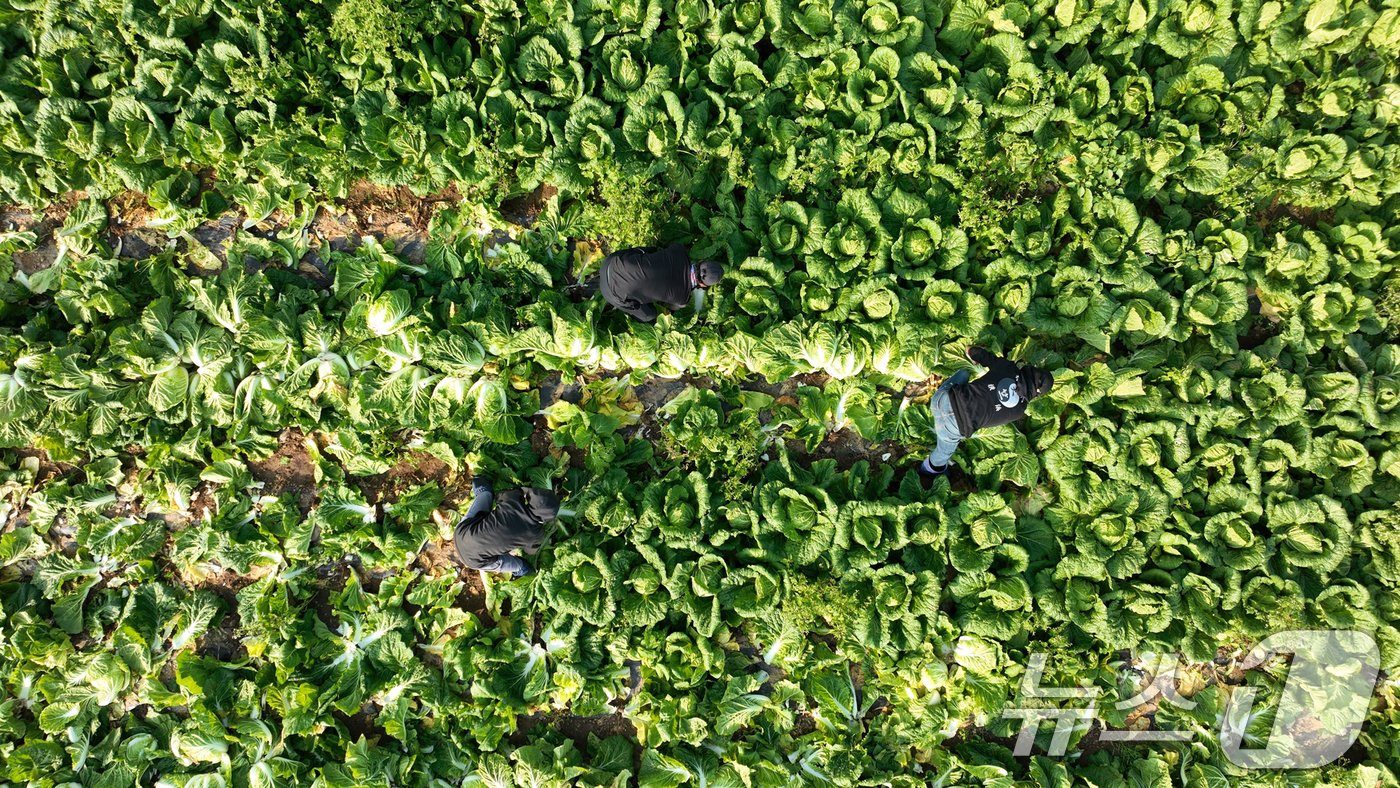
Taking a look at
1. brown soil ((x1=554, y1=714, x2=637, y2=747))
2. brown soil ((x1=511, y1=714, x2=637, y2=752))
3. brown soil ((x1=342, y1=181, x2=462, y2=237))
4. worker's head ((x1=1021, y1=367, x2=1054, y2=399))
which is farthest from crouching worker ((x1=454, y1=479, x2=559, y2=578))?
worker's head ((x1=1021, y1=367, x2=1054, y2=399))

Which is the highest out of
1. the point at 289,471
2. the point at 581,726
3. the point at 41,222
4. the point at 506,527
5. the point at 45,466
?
the point at 41,222

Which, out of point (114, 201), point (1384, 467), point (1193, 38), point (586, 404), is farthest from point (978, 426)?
point (114, 201)

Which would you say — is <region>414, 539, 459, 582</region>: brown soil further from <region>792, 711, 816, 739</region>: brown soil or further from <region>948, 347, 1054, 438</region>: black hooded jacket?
<region>948, 347, 1054, 438</region>: black hooded jacket

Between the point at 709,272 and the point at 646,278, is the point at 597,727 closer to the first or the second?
the point at 646,278

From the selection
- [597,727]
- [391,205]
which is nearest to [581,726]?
[597,727]

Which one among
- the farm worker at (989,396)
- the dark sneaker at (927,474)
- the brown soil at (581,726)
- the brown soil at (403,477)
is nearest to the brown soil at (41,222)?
the brown soil at (403,477)
